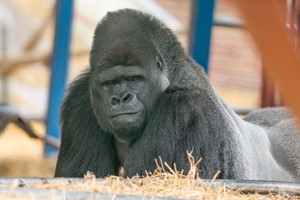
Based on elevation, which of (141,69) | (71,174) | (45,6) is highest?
(45,6)

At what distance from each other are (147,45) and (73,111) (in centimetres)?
72

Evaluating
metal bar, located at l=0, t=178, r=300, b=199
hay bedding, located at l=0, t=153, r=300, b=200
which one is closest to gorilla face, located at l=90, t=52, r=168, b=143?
hay bedding, located at l=0, t=153, r=300, b=200

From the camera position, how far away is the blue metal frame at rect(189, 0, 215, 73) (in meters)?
6.68

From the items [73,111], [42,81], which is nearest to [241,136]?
[73,111]

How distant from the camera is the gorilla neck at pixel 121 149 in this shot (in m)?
4.47

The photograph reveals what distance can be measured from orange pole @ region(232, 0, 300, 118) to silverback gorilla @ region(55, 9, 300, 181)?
2.71m

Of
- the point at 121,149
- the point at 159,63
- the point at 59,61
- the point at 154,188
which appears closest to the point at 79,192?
the point at 154,188

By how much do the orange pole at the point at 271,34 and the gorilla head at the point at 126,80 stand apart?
282 centimetres

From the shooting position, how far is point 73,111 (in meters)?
4.68

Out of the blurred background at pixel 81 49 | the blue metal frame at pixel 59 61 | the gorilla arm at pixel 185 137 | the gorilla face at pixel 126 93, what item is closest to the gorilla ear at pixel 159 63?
the gorilla face at pixel 126 93

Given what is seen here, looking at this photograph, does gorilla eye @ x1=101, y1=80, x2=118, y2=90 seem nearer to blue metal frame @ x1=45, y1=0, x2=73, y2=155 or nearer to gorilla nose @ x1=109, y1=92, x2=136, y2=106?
gorilla nose @ x1=109, y1=92, x2=136, y2=106

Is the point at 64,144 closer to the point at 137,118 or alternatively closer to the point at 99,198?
the point at 137,118

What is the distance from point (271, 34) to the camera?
4.15 feet

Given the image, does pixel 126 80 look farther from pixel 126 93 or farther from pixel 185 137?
pixel 185 137
